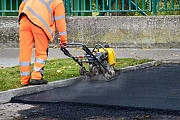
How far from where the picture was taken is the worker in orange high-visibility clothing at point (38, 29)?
786 cm

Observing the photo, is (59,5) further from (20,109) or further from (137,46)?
(137,46)

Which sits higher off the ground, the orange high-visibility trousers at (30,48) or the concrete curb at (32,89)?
the orange high-visibility trousers at (30,48)

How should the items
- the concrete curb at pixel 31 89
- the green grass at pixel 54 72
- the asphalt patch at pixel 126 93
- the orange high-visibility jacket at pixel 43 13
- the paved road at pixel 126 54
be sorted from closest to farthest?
1. the asphalt patch at pixel 126 93
2. the concrete curb at pixel 31 89
3. the orange high-visibility jacket at pixel 43 13
4. the green grass at pixel 54 72
5. the paved road at pixel 126 54

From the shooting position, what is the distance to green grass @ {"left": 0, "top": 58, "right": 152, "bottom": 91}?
820 centimetres

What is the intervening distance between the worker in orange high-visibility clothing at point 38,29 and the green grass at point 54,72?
361mm

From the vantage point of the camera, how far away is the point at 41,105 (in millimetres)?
6781

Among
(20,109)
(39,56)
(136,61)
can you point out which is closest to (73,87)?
(39,56)

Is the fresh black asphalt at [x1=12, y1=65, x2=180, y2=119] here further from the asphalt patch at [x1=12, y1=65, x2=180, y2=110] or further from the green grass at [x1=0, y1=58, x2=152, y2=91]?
the green grass at [x1=0, y1=58, x2=152, y2=91]

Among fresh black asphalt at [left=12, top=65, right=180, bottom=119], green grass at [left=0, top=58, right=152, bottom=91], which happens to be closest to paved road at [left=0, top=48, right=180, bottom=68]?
green grass at [left=0, top=58, right=152, bottom=91]

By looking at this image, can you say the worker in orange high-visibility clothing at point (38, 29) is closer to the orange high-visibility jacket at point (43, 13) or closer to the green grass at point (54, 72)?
the orange high-visibility jacket at point (43, 13)

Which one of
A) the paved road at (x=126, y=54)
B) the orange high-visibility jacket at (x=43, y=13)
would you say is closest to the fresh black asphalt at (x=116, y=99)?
the orange high-visibility jacket at (x=43, y=13)

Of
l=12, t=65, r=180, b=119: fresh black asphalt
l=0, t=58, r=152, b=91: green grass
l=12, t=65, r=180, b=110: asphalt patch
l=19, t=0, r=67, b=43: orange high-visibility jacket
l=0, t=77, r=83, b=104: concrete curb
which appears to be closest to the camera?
l=12, t=65, r=180, b=119: fresh black asphalt

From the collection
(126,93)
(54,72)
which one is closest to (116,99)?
(126,93)

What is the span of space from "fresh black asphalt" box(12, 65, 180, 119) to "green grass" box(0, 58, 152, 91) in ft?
1.66
